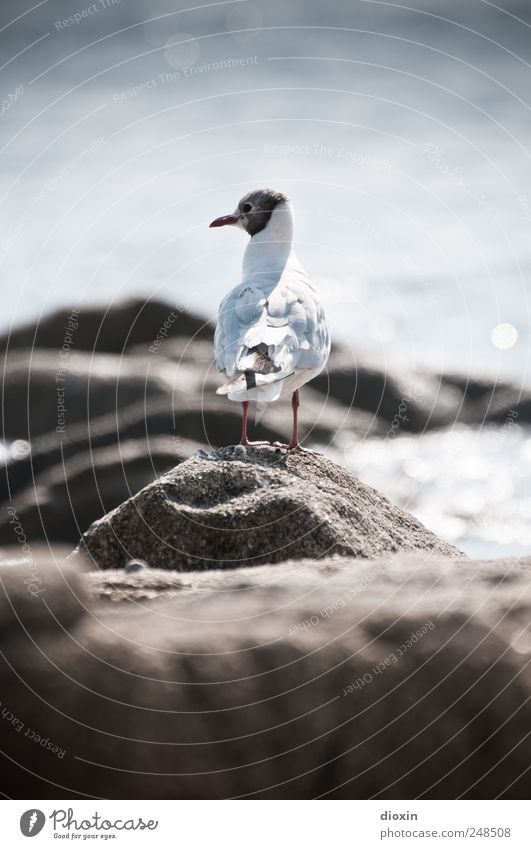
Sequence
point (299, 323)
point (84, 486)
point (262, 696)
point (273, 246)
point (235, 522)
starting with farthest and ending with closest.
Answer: point (84, 486)
point (273, 246)
point (299, 323)
point (235, 522)
point (262, 696)

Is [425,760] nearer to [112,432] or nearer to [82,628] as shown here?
[82,628]

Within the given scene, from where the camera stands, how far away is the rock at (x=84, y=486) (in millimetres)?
11023

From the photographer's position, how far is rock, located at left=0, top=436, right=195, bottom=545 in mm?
11023

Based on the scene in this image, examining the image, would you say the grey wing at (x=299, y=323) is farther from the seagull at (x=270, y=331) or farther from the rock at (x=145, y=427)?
the rock at (x=145, y=427)

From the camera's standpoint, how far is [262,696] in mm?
2498

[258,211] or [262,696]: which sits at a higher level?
[258,211]

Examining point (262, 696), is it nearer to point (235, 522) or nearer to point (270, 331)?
point (235, 522)

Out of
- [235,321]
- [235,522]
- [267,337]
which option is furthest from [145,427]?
[235,522]

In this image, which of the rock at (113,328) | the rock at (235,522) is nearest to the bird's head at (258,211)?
the rock at (235,522)

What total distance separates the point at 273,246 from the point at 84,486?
5.28m

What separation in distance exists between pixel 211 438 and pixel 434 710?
9.27 meters

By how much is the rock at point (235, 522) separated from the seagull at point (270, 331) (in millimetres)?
473

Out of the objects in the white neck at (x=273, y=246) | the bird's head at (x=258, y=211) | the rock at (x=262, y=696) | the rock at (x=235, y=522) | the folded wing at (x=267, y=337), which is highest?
the bird's head at (x=258, y=211)

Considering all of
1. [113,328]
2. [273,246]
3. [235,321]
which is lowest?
[235,321]
